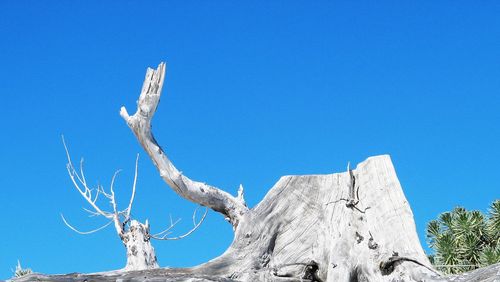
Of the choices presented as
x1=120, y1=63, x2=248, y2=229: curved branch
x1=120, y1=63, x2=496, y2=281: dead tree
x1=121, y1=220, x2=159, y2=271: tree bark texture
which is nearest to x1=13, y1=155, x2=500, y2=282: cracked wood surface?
x1=120, y1=63, x2=496, y2=281: dead tree

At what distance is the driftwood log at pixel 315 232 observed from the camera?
6.04m

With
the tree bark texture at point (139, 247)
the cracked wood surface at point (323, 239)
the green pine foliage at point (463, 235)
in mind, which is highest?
the green pine foliage at point (463, 235)

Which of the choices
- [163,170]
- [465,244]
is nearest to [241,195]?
[163,170]

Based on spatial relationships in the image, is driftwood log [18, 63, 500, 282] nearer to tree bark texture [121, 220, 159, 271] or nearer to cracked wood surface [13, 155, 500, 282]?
cracked wood surface [13, 155, 500, 282]

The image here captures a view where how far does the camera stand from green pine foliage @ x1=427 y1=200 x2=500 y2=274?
66.4 ft

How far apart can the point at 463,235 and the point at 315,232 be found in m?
14.8

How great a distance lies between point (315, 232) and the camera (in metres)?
7.07

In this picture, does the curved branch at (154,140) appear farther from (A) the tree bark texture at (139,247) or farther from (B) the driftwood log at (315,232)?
(A) the tree bark texture at (139,247)

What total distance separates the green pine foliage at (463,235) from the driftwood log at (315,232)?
45.5 feet

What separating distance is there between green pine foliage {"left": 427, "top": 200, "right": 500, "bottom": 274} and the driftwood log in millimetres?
13868

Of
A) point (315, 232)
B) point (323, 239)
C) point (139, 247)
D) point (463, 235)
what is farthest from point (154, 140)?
point (463, 235)

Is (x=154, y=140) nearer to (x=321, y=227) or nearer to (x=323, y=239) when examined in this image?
(x=321, y=227)

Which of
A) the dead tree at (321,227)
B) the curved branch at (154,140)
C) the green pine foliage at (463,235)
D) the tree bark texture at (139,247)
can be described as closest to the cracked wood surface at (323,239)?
the dead tree at (321,227)

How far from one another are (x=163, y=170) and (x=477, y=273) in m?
3.96
